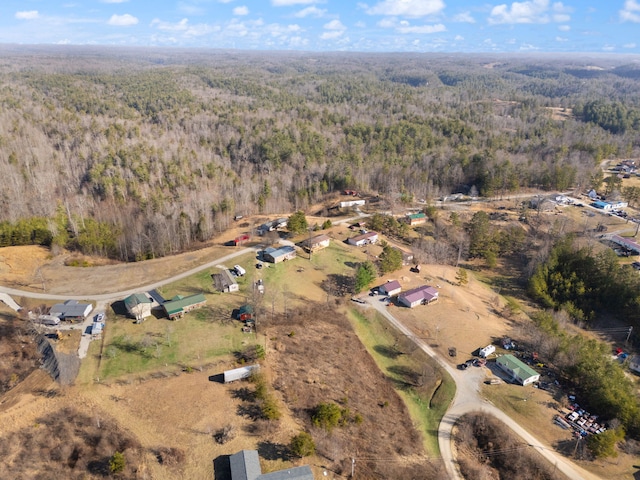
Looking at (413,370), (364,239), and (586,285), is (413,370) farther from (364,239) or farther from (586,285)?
(586,285)

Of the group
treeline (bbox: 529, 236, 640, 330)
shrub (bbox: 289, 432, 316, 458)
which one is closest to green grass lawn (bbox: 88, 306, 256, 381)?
shrub (bbox: 289, 432, 316, 458)

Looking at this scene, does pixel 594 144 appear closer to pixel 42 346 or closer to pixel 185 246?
pixel 185 246

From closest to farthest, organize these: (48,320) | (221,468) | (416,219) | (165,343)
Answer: (221,468) < (165,343) < (48,320) < (416,219)

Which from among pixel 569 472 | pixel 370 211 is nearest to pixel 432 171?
pixel 370 211

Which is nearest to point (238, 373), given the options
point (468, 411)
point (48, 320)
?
point (468, 411)

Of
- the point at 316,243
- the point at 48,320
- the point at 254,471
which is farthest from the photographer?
the point at 316,243

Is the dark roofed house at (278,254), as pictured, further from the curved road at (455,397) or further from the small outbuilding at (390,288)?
the small outbuilding at (390,288)
